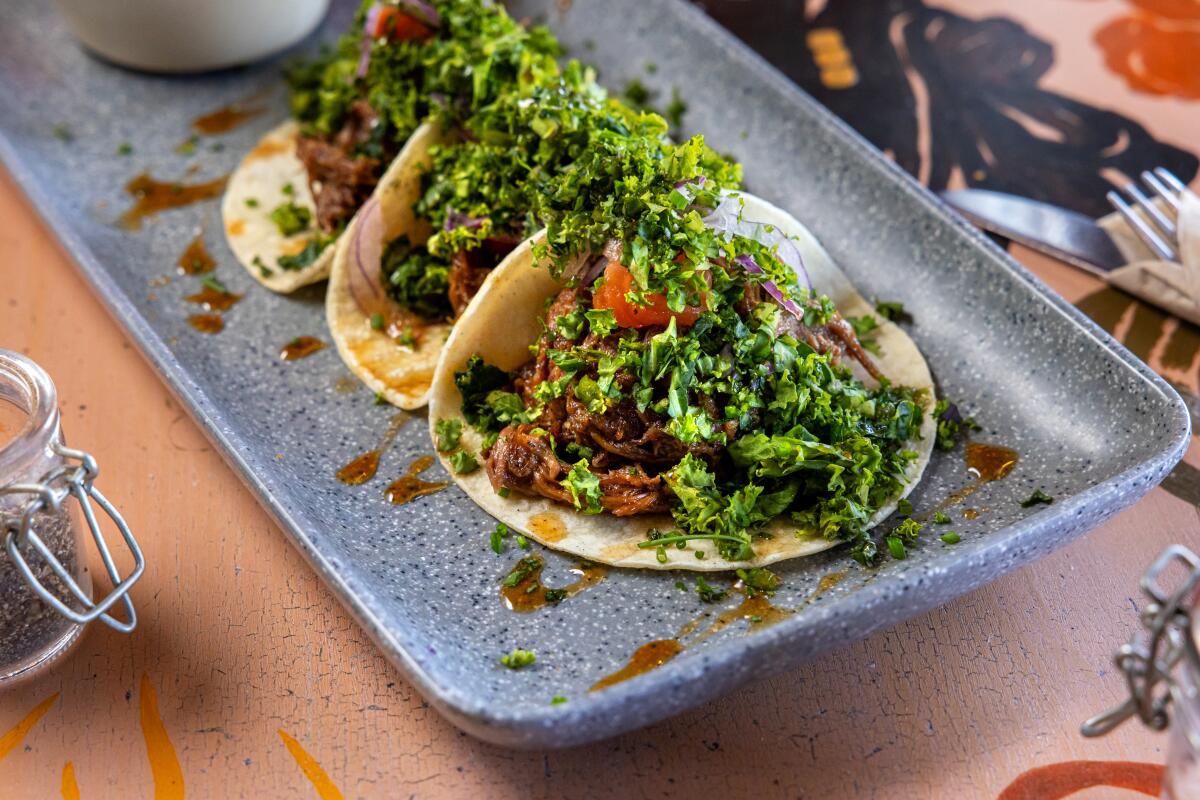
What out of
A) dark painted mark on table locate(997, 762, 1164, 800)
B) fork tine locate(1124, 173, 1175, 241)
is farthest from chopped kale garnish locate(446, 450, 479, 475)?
fork tine locate(1124, 173, 1175, 241)

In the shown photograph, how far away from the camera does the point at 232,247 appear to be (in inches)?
204

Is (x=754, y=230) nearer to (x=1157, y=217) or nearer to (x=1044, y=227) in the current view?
(x=1044, y=227)

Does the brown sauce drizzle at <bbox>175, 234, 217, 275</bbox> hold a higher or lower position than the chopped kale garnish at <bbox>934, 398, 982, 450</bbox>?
lower

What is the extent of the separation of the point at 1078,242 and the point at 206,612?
3770mm

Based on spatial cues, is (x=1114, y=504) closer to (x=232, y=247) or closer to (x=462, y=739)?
(x=462, y=739)

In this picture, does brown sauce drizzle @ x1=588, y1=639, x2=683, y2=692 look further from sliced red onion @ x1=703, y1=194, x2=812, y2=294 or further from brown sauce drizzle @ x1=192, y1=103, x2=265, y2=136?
brown sauce drizzle @ x1=192, y1=103, x2=265, y2=136

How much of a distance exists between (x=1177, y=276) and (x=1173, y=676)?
8.06 ft

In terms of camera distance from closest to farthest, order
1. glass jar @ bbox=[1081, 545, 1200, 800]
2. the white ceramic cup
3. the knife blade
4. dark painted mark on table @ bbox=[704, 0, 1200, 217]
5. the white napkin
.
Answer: glass jar @ bbox=[1081, 545, 1200, 800] < the white napkin < the knife blade < dark painted mark on table @ bbox=[704, 0, 1200, 217] < the white ceramic cup

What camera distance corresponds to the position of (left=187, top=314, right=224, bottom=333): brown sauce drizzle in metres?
4.79

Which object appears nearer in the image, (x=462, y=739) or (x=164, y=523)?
(x=462, y=739)

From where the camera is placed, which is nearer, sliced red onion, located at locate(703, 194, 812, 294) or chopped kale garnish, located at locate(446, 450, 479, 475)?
sliced red onion, located at locate(703, 194, 812, 294)

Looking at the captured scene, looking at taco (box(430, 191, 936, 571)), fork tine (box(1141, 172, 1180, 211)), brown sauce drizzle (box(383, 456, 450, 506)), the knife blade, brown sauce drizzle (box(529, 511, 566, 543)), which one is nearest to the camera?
taco (box(430, 191, 936, 571))

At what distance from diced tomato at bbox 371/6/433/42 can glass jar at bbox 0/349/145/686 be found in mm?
2433

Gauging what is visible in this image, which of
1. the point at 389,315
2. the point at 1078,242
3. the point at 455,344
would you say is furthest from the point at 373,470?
the point at 1078,242
